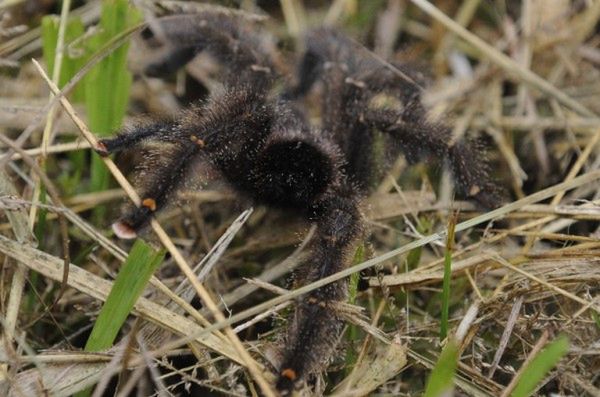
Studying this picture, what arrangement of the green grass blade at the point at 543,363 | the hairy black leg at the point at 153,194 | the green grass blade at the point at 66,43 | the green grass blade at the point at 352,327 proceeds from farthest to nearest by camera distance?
the green grass blade at the point at 66,43, the green grass blade at the point at 352,327, the hairy black leg at the point at 153,194, the green grass blade at the point at 543,363

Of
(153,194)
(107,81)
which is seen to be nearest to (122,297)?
(153,194)

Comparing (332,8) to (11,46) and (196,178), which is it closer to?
(11,46)

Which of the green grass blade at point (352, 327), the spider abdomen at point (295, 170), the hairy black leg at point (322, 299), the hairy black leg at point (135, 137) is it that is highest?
the hairy black leg at point (135, 137)

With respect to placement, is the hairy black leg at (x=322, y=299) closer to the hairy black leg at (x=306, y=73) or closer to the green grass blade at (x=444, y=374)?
the green grass blade at (x=444, y=374)

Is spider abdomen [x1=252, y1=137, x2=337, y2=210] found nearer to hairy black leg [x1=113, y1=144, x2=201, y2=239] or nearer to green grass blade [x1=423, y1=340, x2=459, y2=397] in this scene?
hairy black leg [x1=113, y1=144, x2=201, y2=239]

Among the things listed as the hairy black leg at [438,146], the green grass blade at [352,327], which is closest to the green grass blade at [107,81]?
the hairy black leg at [438,146]

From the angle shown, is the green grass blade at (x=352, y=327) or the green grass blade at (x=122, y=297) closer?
the green grass blade at (x=122, y=297)

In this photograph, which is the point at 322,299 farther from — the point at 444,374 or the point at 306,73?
the point at 306,73
